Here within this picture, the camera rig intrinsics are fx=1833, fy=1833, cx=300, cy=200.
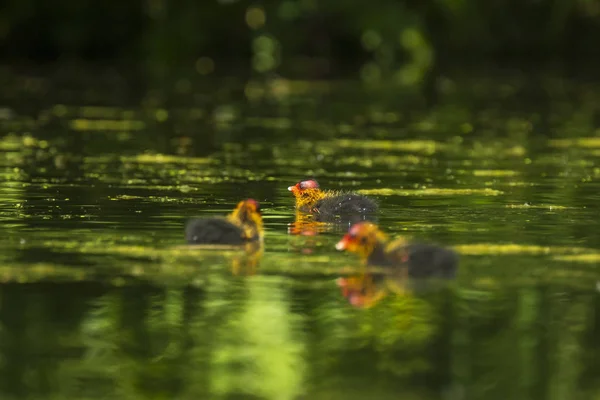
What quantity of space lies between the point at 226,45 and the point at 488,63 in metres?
8.00

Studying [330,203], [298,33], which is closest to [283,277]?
[330,203]

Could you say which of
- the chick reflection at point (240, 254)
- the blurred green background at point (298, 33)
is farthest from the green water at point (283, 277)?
the blurred green background at point (298, 33)

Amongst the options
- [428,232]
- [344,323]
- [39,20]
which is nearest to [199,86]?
[39,20]

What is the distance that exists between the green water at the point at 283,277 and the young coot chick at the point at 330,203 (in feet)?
0.90

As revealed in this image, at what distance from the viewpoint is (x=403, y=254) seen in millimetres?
11609

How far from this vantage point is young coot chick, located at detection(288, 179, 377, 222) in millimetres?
15031

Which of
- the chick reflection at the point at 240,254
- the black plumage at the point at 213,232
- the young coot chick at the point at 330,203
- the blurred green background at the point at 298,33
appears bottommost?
the chick reflection at the point at 240,254

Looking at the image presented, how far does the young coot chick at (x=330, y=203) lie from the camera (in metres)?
15.0

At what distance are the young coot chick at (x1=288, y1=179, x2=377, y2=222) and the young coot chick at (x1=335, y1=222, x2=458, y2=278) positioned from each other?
2.81 metres

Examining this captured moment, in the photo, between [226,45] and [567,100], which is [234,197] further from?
[226,45]

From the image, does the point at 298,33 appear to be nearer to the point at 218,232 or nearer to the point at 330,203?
the point at 330,203

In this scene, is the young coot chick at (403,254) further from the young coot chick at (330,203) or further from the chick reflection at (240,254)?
the young coot chick at (330,203)

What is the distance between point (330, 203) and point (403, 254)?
381cm

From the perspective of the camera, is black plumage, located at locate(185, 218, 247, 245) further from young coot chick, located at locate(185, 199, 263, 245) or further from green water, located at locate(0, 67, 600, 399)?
green water, located at locate(0, 67, 600, 399)
